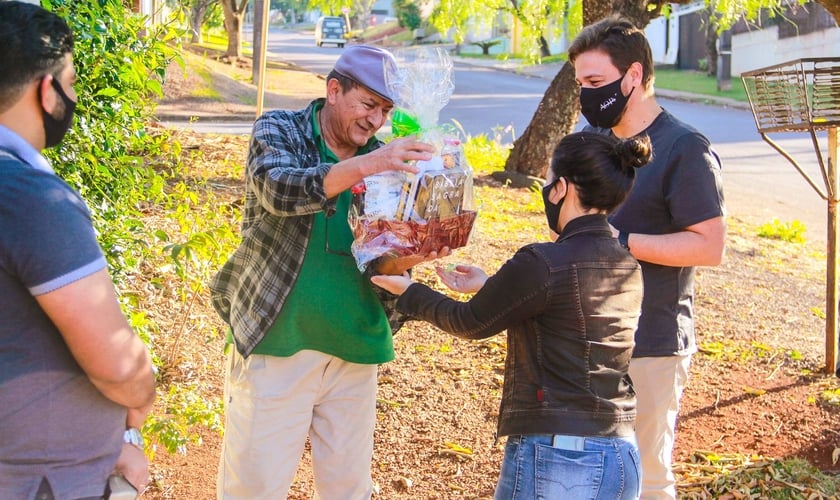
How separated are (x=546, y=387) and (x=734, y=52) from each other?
33.6m

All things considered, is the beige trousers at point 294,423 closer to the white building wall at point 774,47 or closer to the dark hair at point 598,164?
the dark hair at point 598,164

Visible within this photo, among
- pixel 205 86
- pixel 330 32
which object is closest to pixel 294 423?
pixel 205 86

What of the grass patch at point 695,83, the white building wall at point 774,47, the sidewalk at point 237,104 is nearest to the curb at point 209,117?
the sidewalk at point 237,104

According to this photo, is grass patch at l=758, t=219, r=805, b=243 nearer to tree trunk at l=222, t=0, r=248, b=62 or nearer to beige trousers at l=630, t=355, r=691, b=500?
beige trousers at l=630, t=355, r=691, b=500

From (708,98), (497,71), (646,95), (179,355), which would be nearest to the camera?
(646,95)

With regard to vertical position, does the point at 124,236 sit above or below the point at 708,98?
below

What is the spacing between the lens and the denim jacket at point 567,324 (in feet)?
8.50

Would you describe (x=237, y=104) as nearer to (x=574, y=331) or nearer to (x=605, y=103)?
(x=605, y=103)

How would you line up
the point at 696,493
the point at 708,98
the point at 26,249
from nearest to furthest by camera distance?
the point at 26,249
the point at 696,493
the point at 708,98

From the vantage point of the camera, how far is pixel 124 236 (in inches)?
144

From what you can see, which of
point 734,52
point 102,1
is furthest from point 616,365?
point 734,52

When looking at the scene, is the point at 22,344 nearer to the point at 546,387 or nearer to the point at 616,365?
the point at 546,387

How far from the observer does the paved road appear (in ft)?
40.7

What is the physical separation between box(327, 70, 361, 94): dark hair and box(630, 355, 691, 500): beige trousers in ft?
4.58
